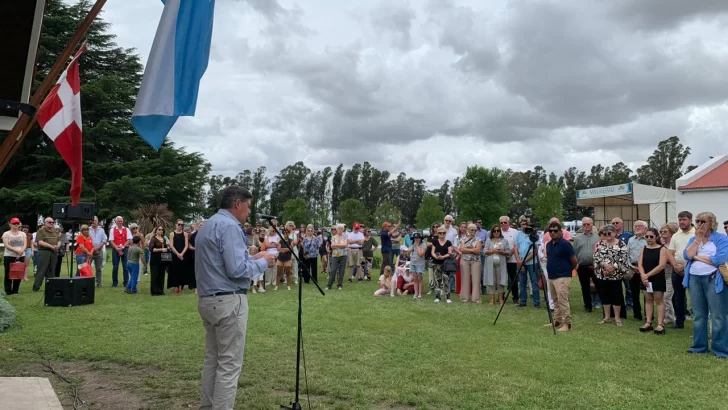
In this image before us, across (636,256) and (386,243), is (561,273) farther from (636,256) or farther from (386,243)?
(386,243)

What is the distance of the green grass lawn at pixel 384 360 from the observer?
5062 mm

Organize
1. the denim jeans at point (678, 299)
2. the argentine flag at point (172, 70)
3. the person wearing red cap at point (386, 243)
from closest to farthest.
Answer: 1. the argentine flag at point (172, 70)
2. the denim jeans at point (678, 299)
3. the person wearing red cap at point (386, 243)

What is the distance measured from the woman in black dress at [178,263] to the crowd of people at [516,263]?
31 millimetres

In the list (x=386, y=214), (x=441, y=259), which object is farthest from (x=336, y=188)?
(x=441, y=259)

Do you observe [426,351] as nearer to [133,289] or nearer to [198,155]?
[133,289]

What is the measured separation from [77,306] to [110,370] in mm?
5566

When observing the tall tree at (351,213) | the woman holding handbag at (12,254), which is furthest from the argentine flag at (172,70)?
the tall tree at (351,213)

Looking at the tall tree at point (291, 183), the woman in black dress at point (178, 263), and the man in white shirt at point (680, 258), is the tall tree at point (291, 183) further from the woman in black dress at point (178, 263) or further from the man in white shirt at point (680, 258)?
the man in white shirt at point (680, 258)

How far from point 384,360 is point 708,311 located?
461cm

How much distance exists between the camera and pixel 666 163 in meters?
78.9

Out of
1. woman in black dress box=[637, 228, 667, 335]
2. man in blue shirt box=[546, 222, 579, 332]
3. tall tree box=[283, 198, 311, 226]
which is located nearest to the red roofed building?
woman in black dress box=[637, 228, 667, 335]

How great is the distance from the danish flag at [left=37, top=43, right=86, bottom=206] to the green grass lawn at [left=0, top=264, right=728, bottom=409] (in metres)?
2.38

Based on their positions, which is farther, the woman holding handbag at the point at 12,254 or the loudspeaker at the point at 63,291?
the woman holding handbag at the point at 12,254

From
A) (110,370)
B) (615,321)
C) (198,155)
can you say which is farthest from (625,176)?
(110,370)
